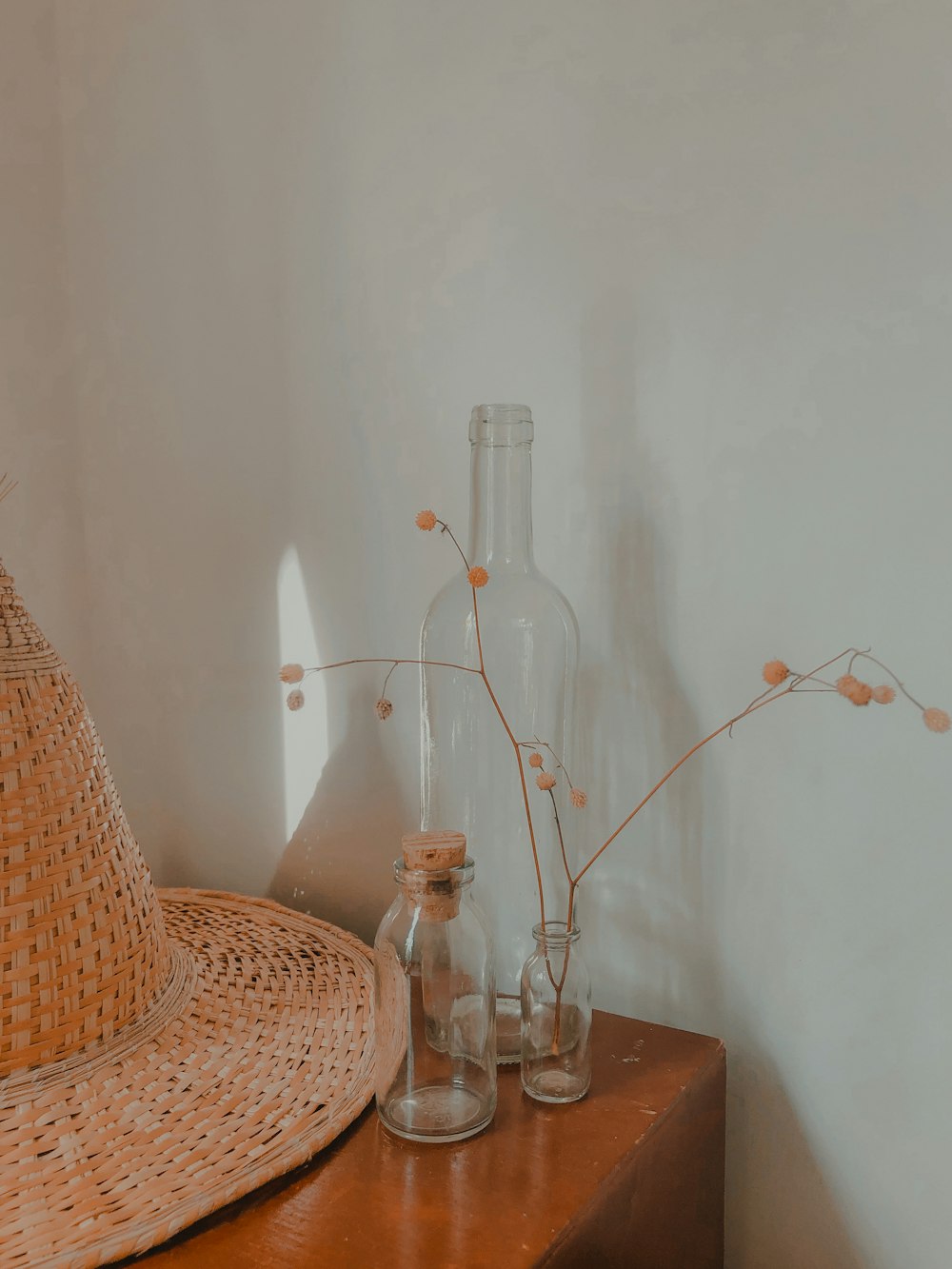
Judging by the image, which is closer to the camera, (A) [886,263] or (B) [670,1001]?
(A) [886,263]

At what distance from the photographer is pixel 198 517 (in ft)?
3.68

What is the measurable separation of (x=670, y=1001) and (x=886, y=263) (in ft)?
1.96

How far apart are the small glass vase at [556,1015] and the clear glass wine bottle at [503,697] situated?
6 centimetres

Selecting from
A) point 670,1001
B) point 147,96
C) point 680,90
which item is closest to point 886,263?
point 680,90

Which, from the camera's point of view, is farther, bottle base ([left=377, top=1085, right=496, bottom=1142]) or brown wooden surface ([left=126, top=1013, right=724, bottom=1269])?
bottle base ([left=377, top=1085, right=496, bottom=1142])

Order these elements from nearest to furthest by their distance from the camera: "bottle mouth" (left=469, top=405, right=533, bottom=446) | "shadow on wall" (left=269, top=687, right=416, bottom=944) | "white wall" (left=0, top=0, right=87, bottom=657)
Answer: "bottle mouth" (left=469, top=405, right=533, bottom=446)
"shadow on wall" (left=269, top=687, right=416, bottom=944)
"white wall" (left=0, top=0, right=87, bottom=657)

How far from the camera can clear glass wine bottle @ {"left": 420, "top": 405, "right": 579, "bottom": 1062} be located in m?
0.79

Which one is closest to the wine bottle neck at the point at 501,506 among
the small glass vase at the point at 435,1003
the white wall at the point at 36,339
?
the small glass vase at the point at 435,1003

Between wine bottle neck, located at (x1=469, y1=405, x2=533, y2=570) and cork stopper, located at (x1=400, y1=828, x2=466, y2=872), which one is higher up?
wine bottle neck, located at (x1=469, y1=405, x2=533, y2=570)

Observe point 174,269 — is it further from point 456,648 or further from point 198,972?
point 198,972

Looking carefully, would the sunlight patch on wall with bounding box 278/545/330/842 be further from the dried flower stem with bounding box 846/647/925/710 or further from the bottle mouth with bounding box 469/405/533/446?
the dried flower stem with bounding box 846/647/925/710

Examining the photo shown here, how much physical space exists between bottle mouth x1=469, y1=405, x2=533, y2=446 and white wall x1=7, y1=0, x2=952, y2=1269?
0.31 feet

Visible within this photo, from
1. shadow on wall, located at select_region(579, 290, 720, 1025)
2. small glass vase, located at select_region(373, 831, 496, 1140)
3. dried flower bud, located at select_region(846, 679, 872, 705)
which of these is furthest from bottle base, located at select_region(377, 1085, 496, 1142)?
dried flower bud, located at select_region(846, 679, 872, 705)

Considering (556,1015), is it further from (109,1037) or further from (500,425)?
(500,425)
